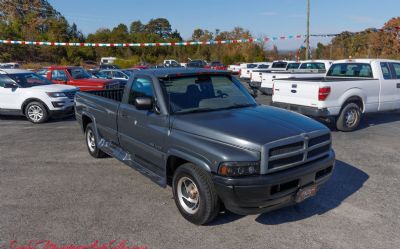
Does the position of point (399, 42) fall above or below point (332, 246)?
above

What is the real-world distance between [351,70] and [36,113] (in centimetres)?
984

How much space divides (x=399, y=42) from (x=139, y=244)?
40.7 m

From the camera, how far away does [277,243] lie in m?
3.57

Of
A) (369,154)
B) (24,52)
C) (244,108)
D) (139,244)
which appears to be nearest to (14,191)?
(139,244)

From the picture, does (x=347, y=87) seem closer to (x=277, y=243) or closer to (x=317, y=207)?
(x=317, y=207)

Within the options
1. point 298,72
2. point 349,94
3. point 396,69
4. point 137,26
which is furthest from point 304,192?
point 137,26

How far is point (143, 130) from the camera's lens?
462 cm

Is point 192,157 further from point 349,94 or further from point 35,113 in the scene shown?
point 35,113

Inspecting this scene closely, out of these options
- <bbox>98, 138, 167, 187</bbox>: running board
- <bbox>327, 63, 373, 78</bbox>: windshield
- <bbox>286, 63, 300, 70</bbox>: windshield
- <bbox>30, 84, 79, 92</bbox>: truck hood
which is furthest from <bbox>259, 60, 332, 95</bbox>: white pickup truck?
<bbox>98, 138, 167, 187</bbox>: running board

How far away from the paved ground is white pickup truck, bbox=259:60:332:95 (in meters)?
8.75

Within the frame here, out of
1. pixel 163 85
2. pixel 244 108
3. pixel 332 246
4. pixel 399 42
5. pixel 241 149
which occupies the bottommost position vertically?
pixel 332 246

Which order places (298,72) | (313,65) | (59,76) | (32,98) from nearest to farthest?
1. (32,98)
2. (59,76)
3. (298,72)
4. (313,65)

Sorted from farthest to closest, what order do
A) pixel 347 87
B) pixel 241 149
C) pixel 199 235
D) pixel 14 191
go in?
pixel 347 87
pixel 14 191
pixel 199 235
pixel 241 149

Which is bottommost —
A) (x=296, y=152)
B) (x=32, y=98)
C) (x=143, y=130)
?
(x=296, y=152)
